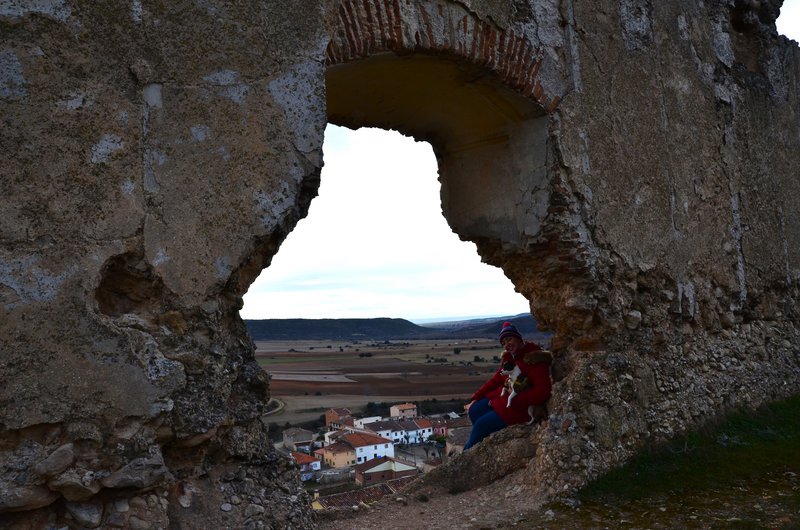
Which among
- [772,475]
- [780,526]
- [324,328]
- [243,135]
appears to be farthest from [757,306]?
[324,328]

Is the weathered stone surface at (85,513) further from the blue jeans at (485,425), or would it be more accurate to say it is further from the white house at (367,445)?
the white house at (367,445)

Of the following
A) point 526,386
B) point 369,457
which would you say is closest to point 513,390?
point 526,386

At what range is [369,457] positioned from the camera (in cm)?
1066

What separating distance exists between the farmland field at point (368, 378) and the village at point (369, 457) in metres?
4.75

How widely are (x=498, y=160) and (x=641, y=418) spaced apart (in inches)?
66.2

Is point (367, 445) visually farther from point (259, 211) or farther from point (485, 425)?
point (259, 211)

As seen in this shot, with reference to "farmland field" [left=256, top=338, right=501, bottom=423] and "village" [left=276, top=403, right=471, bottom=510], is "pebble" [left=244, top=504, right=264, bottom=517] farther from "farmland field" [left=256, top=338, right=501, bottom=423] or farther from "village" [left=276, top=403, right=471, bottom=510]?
"farmland field" [left=256, top=338, right=501, bottom=423]

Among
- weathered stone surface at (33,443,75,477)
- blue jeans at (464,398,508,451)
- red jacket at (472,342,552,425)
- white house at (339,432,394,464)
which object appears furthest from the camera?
white house at (339,432,394,464)

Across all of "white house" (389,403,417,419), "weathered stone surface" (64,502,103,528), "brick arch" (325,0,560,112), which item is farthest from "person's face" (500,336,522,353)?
"white house" (389,403,417,419)

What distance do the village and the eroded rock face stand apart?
111 cm

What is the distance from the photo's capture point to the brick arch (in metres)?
2.82

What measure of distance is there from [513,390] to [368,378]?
3435 centimetres

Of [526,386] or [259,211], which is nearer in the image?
[259,211]

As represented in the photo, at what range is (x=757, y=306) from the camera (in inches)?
202
